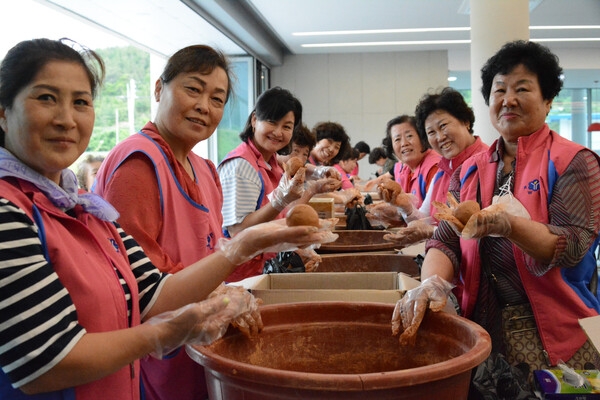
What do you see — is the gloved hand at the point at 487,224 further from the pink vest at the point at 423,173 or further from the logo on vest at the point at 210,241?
the pink vest at the point at 423,173

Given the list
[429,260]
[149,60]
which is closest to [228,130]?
[149,60]

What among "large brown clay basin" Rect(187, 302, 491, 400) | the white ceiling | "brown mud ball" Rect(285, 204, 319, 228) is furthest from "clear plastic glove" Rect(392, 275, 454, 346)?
the white ceiling

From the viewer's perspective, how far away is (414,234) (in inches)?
85.3

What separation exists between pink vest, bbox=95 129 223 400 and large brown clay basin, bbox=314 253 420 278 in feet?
2.18

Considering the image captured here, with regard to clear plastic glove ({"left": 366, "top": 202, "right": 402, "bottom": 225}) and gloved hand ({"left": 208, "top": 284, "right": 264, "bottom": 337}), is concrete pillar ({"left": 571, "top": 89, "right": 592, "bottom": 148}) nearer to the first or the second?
clear plastic glove ({"left": 366, "top": 202, "right": 402, "bottom": 225})

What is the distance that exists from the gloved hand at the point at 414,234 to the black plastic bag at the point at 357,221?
1093 mm

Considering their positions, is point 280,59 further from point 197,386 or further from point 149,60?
point 197,386

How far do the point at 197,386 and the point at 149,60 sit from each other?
24.0ft

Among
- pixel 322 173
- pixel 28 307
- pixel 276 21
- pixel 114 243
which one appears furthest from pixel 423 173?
pixel 276 21

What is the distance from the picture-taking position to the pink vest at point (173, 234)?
1400 millimetres

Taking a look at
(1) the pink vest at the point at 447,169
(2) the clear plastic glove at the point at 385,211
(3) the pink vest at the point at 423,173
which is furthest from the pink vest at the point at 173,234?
(3) the pink vest at the point at 423,173

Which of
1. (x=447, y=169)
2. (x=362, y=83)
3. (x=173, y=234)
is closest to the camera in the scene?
(x=173, y=234)

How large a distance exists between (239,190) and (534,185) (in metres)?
1.34

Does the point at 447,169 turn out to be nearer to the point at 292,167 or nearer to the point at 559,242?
the point at 292,167
